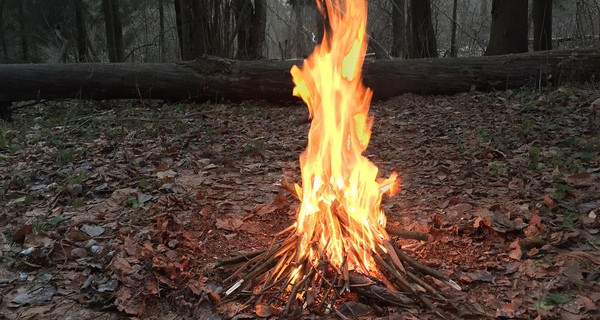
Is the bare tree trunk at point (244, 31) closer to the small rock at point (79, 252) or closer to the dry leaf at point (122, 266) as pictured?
the small rock at point (79, 252)

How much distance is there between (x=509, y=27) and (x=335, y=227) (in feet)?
25.0

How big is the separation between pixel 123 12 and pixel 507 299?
16.0m

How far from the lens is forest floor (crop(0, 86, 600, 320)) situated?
9.89 feet

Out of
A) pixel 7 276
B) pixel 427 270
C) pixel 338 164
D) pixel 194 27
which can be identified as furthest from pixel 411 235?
pixel 194 27

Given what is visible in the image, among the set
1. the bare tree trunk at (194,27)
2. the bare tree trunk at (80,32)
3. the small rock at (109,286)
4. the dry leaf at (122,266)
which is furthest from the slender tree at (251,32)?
the small rock at (109,286)

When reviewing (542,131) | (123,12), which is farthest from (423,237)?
(123,12)

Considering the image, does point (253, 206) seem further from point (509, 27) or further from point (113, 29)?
point (113, 29)

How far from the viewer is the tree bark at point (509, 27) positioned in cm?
895

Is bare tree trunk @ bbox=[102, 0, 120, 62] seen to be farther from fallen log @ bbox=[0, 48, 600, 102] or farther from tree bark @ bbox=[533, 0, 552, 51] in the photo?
tree bark @ bbox=[533, 0, 552, 51]

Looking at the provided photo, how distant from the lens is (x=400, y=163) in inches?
219

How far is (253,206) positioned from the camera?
176 inches

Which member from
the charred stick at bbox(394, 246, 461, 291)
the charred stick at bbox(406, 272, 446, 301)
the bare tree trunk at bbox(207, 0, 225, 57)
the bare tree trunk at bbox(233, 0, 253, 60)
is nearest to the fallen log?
the bare tree trunk at bbox(207, 0, 225, 57)

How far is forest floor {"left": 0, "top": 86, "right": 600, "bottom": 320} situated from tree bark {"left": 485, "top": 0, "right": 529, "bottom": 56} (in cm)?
209

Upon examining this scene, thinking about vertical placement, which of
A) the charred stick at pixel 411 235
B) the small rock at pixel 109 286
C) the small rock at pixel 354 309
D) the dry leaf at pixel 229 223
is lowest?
the small rock at pixel 354 309
